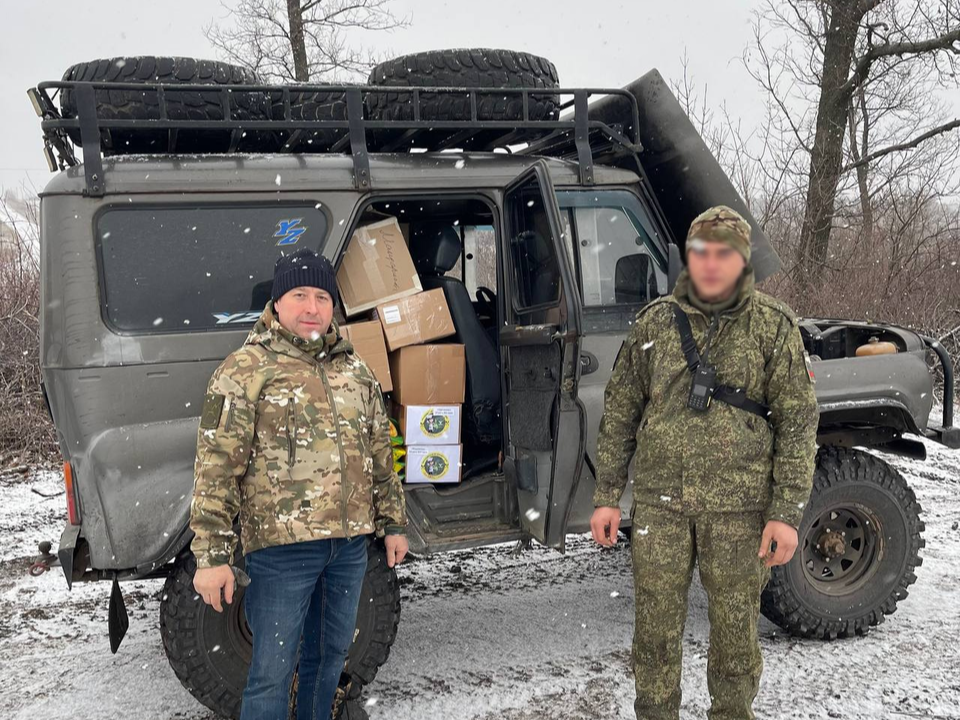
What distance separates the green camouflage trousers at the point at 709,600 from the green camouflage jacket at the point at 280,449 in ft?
3.03

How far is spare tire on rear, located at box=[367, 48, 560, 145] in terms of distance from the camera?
3424 mm

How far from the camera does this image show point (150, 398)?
2.97m

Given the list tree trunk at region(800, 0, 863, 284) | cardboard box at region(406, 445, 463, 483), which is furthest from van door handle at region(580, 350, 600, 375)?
tree trunk at region(800, 0, 863, 284)

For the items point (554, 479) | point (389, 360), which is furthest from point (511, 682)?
point (389, 360)

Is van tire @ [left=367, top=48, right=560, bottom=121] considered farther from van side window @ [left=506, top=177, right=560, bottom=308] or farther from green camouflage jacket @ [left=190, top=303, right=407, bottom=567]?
green camouflage jacket @ [left=190, top=303, right=407, bottom=567]

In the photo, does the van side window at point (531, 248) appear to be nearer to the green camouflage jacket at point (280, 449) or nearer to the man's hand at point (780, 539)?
the green camouflage jacket at point (280, 449)

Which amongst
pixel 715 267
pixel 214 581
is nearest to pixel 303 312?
pixel 214 581

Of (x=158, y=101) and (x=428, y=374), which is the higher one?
(x=158, y=101)

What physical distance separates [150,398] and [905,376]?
329 cm

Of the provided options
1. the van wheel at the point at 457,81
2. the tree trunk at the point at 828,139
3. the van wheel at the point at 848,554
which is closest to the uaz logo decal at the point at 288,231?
the van wheel at the point at 457,81

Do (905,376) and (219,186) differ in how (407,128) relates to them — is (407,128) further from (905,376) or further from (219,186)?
(905,376)

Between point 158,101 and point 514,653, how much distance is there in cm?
280

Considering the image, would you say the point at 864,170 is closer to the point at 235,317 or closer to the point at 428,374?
the point at 428,374

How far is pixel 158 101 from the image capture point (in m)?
3.11
